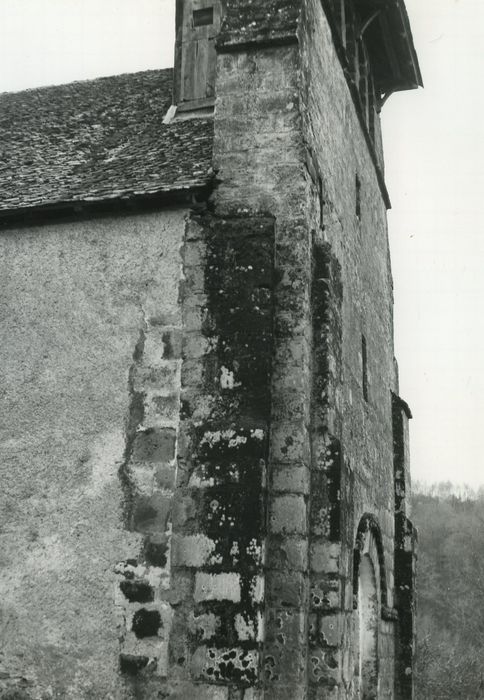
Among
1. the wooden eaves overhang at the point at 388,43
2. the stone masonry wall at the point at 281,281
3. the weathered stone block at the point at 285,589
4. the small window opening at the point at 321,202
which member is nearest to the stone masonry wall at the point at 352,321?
the small window opening at the point at 321,202

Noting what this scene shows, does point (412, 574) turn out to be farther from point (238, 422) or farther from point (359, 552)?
point (238, 422)

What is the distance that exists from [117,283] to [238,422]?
5.38 feet

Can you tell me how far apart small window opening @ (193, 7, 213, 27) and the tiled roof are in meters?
0.88

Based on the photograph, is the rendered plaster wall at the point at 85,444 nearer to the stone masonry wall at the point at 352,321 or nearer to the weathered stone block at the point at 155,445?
the weathered stone block at the point at 155,445

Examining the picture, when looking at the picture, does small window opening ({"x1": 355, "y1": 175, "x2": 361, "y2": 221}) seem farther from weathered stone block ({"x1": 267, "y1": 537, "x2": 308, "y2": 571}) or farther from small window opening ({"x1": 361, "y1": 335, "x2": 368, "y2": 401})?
weathered stone block ({"x1": 267, "y1": 537, "x2": 308, "y2": 571})

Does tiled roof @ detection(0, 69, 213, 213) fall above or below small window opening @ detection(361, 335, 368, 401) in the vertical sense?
above

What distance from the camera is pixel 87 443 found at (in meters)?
5.79

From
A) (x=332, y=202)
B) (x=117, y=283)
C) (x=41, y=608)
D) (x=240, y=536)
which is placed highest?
(x=332, y=202)

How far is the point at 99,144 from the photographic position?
26.2 ft

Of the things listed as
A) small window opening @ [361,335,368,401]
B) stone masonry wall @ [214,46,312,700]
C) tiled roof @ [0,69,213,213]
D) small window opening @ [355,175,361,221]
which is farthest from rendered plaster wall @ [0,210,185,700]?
small window opening @ [355,175,361,221]

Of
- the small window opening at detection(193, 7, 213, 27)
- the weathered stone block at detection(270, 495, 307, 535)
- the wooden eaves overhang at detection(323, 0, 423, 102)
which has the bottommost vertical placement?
the weathered stone block at detection(270, 495, 307, 535)

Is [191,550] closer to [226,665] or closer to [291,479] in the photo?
[226,665]

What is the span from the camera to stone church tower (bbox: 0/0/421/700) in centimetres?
524

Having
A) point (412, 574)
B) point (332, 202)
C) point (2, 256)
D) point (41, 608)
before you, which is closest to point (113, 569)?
point (41, 608)
